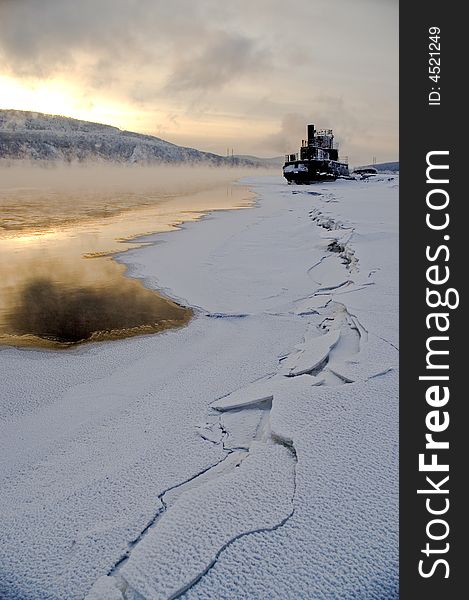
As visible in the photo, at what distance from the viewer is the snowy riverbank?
73.5 inches

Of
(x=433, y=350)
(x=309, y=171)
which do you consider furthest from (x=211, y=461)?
(x=309, y=171)

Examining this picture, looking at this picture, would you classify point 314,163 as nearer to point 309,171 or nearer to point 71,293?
point 309,171

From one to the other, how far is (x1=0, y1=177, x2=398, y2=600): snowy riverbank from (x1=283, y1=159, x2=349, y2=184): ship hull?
35687mm

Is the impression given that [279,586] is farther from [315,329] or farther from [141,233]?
[141,233]

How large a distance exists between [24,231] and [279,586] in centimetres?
1323

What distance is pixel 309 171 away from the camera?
39.4 metres

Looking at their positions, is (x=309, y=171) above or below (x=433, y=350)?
above

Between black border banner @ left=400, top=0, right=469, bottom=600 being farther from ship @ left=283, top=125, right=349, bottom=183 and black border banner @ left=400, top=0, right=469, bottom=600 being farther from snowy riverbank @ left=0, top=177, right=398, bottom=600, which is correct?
ship @ left=283, top=125, right=349, bottom=183

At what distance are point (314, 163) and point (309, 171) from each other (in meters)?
0.74

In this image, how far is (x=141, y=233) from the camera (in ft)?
42.5

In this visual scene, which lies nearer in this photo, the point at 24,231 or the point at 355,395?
the point at 355,395

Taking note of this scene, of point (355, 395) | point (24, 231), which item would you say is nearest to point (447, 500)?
point (355, 395)

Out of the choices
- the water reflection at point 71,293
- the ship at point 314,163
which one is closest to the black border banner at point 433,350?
the water reflection at point 71,293

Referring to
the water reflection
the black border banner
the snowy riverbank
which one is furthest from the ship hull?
the black border banner
